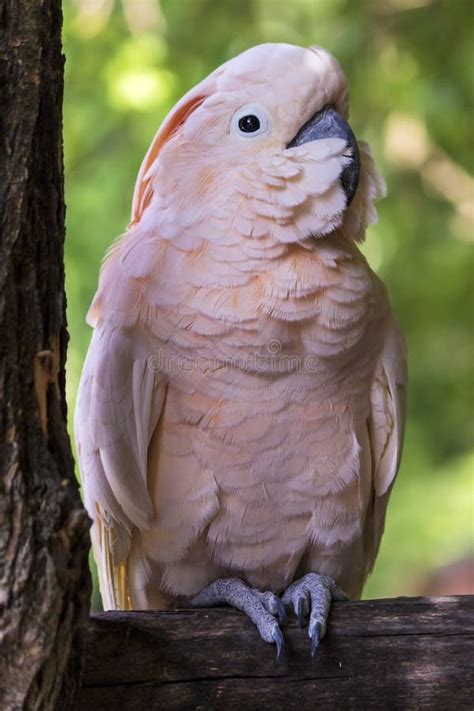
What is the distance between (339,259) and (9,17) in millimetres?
916

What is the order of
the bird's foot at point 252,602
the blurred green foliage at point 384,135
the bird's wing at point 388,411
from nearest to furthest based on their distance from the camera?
the bird's foot at point 252,602 → the bird's wing at point 388,411 → the blurred green foliage at point 384,135

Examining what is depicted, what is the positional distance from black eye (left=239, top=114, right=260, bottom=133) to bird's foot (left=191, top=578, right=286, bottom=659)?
977 mm

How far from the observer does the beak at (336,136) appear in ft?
6.38

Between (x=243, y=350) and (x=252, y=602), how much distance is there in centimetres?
51

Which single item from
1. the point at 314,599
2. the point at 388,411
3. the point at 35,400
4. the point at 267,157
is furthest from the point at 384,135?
the point at 35,400

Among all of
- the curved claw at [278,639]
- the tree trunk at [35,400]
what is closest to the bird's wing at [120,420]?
the curved claw at [278,639]

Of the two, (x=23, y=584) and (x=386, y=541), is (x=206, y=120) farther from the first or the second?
(x=386, y=541)

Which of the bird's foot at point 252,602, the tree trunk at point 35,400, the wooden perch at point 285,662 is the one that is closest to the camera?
the tree trunk at point 35,400

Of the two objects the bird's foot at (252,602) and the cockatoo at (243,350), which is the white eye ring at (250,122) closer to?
the cockatoo at (243,350)

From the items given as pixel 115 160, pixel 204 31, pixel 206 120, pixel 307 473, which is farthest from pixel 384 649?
pixel 204 31

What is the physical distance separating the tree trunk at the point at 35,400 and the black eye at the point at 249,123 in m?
0.63

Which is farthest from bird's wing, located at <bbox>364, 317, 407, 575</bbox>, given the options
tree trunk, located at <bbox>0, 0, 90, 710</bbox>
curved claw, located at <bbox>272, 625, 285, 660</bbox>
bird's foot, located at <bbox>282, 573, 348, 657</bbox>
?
tree trunk, located at <bbox>0, 0, 90, 710</bbox>

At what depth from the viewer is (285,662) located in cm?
169

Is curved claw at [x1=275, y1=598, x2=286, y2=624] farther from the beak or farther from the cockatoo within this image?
the beak
